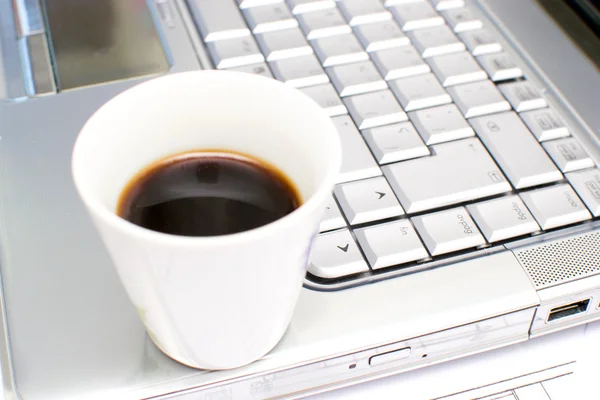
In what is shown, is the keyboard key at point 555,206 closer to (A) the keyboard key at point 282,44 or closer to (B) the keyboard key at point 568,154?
(B) the keyboard key at point 568,154

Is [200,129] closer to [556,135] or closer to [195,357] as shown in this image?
[195,357]

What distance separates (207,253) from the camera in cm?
22

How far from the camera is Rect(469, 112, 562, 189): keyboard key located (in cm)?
39

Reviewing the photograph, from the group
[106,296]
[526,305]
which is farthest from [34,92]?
[526,305]

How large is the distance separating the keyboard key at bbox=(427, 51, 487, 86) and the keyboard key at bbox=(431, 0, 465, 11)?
5 centimetres

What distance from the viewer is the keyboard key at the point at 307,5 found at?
18.8 inches

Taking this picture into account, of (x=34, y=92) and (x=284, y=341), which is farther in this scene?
(x=34, y=92)

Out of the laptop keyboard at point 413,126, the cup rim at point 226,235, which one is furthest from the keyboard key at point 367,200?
the cup rim at point 226,235

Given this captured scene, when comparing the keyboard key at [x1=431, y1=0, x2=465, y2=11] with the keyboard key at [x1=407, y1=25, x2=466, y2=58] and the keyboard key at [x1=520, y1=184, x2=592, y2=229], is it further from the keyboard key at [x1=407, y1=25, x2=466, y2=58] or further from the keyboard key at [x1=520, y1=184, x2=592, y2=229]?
the keyboard key at [x1=520, y1=184, x2=592, y2=229]

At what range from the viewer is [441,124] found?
0.42 metres

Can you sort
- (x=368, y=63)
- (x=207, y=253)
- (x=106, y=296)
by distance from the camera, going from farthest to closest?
(x=368, y=63) → (x=106, y=296) → (x=207, y=253)

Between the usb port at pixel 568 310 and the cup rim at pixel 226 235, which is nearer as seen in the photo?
the cup rim at pixel 226 235

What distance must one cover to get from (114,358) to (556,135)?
0.94ft

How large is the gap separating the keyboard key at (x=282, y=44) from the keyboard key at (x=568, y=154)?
17 centimetres
